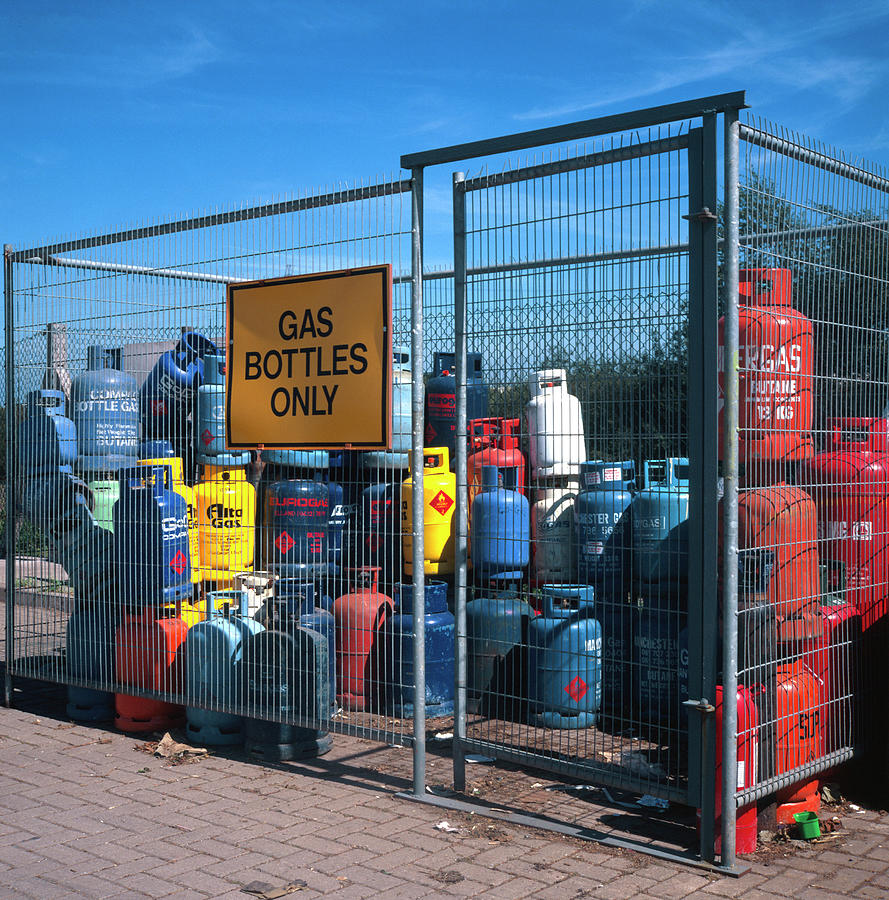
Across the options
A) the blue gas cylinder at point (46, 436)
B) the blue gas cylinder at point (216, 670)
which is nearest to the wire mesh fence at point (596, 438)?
the blue gas cylinder at point (216, 670)

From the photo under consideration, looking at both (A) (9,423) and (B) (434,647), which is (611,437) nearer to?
(B) (434,647)

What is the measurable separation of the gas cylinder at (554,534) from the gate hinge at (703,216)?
1.65 meters

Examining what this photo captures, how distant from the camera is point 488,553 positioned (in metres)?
5.83

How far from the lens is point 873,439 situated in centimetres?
546

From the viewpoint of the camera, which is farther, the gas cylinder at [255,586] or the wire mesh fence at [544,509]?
the gas cylinder at [255,586]

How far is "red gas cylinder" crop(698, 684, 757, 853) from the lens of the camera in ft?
14.5

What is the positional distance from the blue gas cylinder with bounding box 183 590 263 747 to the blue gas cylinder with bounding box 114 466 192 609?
343 millimetres

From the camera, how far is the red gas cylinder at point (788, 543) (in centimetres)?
458

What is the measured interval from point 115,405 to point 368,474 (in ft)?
6.21

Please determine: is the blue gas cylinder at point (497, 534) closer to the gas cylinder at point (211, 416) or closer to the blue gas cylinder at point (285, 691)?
the blue gas cylinder at point (285, 691)

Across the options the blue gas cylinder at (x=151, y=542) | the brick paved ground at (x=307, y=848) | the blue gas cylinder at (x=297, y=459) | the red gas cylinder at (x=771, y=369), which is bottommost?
the brick paved ground at (x=307, y=848)

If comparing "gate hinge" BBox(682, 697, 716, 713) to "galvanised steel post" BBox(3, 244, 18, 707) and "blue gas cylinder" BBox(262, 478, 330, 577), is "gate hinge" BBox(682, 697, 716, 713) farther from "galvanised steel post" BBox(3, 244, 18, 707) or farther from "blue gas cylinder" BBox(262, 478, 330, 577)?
"galvanised steel post" BBox(3, 244, 18, 707)

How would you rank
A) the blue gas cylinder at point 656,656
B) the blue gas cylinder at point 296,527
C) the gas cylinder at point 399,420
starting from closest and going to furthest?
the blue gas cylinder at point 656,656
the gas cylinder at point 399,420
the blue gas cylinder at point 296,527

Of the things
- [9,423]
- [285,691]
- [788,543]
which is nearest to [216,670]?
[285,691]
